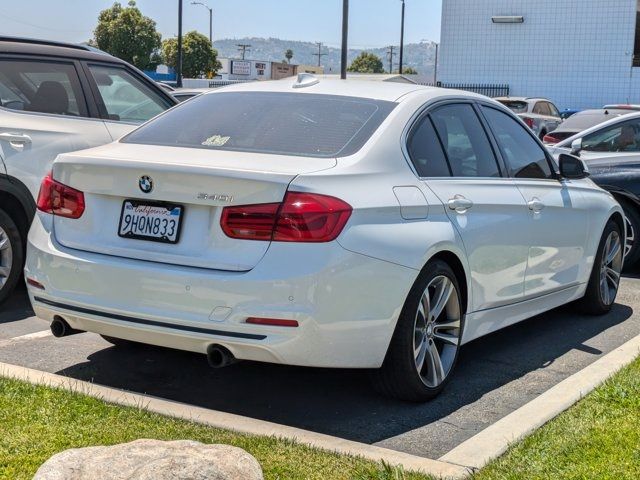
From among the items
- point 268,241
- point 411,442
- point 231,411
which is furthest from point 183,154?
point 411,442

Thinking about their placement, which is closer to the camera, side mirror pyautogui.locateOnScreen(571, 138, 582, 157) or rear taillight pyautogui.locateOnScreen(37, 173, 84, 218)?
rear taillight pyautogui.locateOnScreen(37, 173, 84, 218)

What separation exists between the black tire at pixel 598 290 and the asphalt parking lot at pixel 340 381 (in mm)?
430

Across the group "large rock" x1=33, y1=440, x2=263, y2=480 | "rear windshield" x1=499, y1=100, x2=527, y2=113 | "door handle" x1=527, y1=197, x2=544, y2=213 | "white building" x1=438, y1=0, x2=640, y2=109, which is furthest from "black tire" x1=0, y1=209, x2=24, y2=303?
"white building" x1=438, y1=0, x2=640, y2=109

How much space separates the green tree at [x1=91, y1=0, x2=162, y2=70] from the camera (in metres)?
84.9

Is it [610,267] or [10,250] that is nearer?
[10,250]

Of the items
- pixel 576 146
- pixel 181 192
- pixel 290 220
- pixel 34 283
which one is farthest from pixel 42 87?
pixel 576 146

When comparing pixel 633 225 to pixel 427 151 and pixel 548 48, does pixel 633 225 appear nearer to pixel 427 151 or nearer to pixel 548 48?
pixel 427 151

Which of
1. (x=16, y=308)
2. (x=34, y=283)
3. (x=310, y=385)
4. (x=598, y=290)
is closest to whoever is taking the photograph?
(x=34, y=283)

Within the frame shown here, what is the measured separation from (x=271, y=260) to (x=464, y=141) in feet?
6.25

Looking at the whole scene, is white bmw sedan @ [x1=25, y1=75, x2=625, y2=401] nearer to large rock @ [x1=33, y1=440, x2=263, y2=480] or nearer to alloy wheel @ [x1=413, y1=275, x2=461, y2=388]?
alloy wheel @ [x1=413, y1=275, x2=461, y2=388]

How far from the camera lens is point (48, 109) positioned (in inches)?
300

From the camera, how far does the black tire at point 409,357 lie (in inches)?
195

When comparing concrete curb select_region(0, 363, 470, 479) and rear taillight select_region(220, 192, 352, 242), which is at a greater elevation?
rear taillight select_region(220, 192, 352, 242)

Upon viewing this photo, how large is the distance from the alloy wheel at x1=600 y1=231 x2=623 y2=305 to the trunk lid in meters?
3.43
